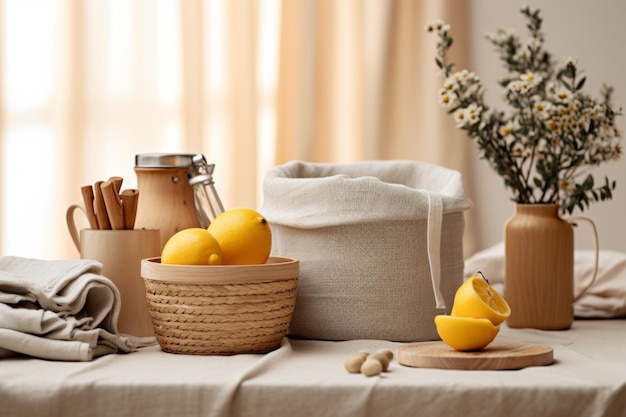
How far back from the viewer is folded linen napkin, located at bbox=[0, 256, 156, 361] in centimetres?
88

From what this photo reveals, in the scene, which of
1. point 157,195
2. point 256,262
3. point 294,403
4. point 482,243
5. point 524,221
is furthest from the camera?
point 482,243

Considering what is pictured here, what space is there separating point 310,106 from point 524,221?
1106 millimetres

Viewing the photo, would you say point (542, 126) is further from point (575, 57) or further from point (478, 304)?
point (575, 57)

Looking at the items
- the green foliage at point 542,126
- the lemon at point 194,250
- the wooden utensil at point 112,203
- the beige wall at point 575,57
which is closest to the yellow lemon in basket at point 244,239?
the lemon at point 194,250

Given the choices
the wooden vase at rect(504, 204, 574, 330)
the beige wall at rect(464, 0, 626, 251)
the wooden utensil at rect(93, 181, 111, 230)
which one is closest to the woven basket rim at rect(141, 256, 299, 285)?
the wooden utensil at rect(93, 181, 111, 230)

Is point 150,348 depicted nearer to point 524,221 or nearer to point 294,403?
point 294,403

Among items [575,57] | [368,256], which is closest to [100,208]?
[368,256]

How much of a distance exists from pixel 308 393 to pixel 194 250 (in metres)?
0.22

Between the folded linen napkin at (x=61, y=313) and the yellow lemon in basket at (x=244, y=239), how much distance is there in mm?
134

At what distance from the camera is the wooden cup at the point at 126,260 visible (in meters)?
1.00

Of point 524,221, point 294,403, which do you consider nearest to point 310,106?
point 524,221

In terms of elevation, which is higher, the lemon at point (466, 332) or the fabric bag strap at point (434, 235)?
the fabric bag strap at point (434, 235)

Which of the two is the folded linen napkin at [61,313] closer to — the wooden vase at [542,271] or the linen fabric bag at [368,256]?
the linen fabric bag at [368,256]

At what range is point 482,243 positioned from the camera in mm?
2281
